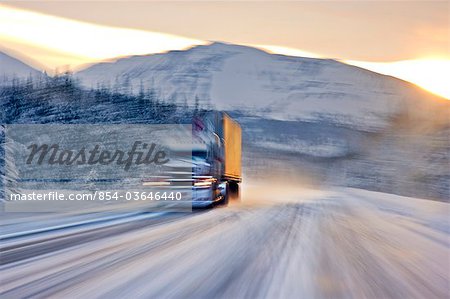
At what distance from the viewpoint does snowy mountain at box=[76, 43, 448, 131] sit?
127875 millimetres

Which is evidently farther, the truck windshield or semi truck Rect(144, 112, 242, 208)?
the truck windshield

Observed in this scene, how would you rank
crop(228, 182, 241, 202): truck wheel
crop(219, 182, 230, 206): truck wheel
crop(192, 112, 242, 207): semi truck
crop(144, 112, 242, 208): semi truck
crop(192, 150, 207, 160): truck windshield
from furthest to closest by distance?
1. crop(228, 182, 241, 202): truck wheel
2. crop(219, 182, 230, 206): truck wheel
3. crop(192, 150, 207, 160): truck windshield
4. crop(192, 112, 242, 207): semi truck
5. crop(144, 112, 242, 208): semi truck

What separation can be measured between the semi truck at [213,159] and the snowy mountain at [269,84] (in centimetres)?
9114

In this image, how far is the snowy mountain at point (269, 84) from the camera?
12788cm

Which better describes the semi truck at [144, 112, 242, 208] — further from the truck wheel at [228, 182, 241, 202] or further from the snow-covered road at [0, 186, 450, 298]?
the snow-covered road at [0, 186, 450, 298]

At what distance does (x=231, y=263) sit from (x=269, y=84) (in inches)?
5515

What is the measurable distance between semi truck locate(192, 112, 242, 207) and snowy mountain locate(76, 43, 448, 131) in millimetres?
91139

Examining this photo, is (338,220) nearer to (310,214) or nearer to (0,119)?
(310,214)

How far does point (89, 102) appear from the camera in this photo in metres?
52.1

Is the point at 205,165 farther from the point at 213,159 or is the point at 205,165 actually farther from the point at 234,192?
the point at 234,192

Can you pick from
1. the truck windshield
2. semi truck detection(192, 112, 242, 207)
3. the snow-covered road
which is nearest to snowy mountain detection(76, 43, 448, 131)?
semi truck detection(192, 112, 242, 207)

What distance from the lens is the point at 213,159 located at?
24.9 meters

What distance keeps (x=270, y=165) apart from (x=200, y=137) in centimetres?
6480

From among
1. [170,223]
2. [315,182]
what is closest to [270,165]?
[315,182]
